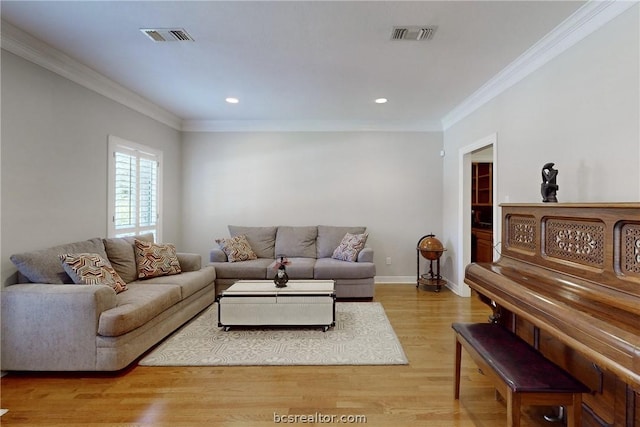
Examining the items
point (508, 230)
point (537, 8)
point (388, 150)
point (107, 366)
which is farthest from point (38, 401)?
point (388, 150)

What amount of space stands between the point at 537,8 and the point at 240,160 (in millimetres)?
4323

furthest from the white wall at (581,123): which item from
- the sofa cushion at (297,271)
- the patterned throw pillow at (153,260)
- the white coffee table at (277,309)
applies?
the patterned throw pillow at (153,260)

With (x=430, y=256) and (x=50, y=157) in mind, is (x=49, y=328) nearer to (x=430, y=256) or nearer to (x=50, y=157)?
(x=50, y=157)

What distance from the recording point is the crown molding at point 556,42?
208 cm

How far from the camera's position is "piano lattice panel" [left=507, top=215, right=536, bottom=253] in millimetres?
1966

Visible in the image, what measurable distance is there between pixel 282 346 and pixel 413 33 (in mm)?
2907

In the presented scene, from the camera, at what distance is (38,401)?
2146mm

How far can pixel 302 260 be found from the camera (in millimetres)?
4738

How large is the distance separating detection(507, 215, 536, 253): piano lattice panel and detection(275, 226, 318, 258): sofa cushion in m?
3.25

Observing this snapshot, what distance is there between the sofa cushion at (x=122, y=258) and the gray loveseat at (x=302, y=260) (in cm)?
106

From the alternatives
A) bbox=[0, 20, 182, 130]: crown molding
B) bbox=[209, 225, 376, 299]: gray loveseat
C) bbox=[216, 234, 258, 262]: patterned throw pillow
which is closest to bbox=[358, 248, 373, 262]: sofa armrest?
bbox=[209, 225, 376, 299]: gray loveseat

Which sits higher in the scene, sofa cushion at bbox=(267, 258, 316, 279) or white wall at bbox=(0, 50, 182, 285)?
white wall at bbox=(0, 50, 182, 285)

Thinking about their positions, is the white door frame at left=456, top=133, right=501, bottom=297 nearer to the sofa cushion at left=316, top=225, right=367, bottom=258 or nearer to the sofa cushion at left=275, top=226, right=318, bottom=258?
the sofa cushion at left=316, top=225, right=367, bottom=258

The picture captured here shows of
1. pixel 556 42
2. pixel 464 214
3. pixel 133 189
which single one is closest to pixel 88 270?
pixel 133 189
